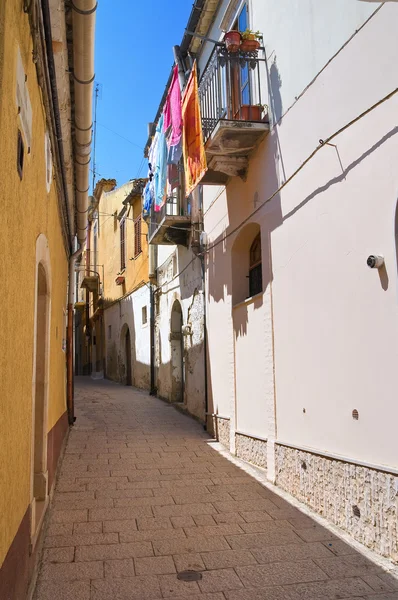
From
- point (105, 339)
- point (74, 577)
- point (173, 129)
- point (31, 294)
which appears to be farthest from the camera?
point (105, 339)

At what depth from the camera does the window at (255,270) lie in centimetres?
868

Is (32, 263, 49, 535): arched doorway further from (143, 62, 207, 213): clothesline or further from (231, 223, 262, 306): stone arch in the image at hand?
(231, 223, 262, 306): stone arch

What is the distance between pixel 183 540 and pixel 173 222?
806 centimetres

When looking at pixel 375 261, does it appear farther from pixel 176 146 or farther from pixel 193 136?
pixel 176 146

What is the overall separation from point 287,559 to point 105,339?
20764 millimetres

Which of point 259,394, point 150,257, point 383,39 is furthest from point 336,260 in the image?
point 150,257

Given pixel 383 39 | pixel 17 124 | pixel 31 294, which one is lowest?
pixel 31 294

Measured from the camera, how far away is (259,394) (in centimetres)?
791

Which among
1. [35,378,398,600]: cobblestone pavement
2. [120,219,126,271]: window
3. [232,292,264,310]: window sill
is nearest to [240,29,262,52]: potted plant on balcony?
[232,292,264,310]: window sill

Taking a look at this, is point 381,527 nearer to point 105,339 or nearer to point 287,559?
point 287,559

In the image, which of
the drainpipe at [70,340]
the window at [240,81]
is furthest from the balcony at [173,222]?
the window at [240,81]

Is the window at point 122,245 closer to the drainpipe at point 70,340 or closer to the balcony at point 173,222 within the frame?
the balcony at point 173,222

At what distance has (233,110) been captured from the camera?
805 cm

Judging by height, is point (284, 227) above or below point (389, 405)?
above
